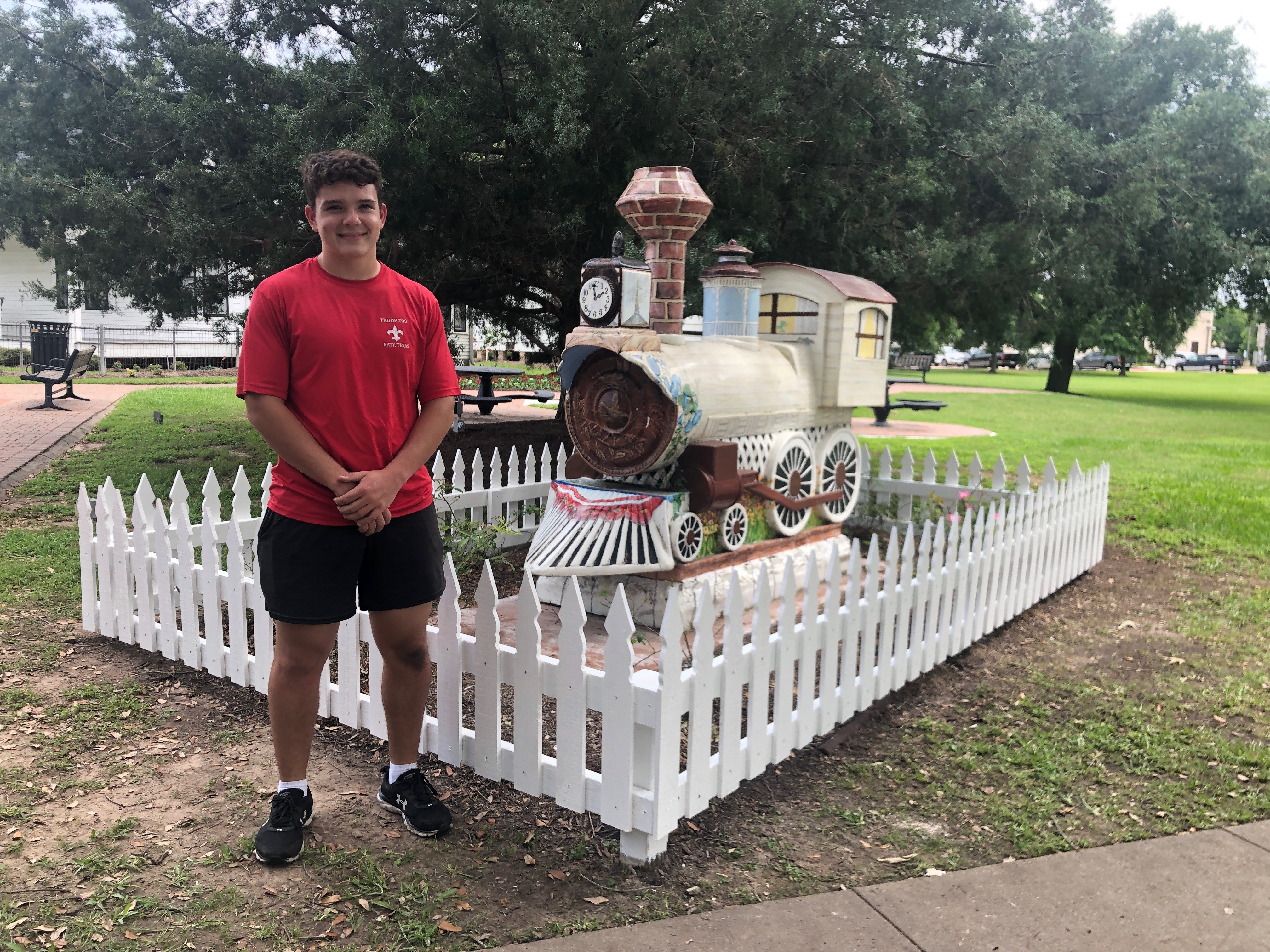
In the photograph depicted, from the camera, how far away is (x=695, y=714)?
10.4ft

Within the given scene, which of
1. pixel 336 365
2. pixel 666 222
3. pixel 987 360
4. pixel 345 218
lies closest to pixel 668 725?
pixel 336 365

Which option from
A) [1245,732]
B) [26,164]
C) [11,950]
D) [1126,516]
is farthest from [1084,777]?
[26,164]

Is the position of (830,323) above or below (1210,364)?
below

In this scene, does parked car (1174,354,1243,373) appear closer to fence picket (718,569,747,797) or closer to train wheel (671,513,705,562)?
train wheel (671,513,705,562)

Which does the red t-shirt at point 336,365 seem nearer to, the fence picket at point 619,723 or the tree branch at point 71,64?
the fence picket at point 619,723

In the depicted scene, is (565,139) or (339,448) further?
(565,139)

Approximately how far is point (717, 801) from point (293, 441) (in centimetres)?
202

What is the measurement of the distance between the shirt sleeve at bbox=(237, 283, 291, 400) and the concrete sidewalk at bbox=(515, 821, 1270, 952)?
1788 millimetres

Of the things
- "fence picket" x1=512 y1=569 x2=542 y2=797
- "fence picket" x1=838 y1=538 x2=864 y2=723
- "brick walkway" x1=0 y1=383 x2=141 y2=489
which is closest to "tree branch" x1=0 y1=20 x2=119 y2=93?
"brick walkway" x1=0 y1=383 x2=141 y2=489

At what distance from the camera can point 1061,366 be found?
3034 centimetres

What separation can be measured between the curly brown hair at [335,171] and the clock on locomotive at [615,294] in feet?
6.55

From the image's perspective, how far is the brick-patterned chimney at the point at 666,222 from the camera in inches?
202

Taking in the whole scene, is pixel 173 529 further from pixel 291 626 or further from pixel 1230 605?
pixel 1230 605

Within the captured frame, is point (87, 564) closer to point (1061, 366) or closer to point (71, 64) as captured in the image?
point (71, 64)
